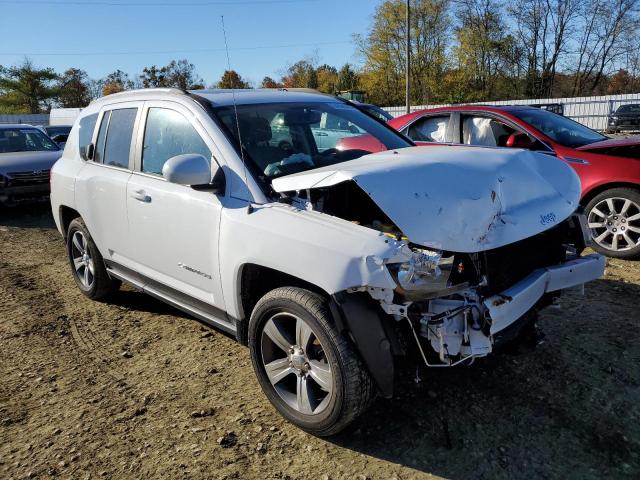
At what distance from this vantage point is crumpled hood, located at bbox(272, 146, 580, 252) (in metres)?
2.60

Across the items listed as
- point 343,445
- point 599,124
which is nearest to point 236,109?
point 343,445

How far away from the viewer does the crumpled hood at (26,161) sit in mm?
9367

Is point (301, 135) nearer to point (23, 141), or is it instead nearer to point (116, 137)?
point (116, 137)

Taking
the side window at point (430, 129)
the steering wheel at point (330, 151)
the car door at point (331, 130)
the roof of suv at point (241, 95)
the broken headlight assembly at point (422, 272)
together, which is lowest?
the broken headlight assembly at point (422, 272)

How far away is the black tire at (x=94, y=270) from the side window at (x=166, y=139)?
1315 mm

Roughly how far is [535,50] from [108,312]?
163ft

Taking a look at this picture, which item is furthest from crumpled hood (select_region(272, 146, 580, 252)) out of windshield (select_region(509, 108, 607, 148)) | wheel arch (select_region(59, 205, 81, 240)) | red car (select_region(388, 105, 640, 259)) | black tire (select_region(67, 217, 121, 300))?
windshield (select_region(509, 108, 607, 148))

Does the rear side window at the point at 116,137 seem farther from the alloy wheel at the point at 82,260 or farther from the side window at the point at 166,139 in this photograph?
the alloy wheel at the point at 82,260

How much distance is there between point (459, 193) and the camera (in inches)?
108

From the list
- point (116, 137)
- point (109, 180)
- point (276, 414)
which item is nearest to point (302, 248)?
point (276, 414)

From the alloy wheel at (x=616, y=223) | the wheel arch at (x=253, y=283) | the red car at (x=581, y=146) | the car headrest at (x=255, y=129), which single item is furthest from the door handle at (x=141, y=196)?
the alloy wheel at (x=616, y=223)

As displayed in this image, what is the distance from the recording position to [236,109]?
357 cm

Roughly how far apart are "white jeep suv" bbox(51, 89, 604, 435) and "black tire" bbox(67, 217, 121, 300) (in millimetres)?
712

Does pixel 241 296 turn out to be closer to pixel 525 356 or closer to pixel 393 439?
pixel 393 439
